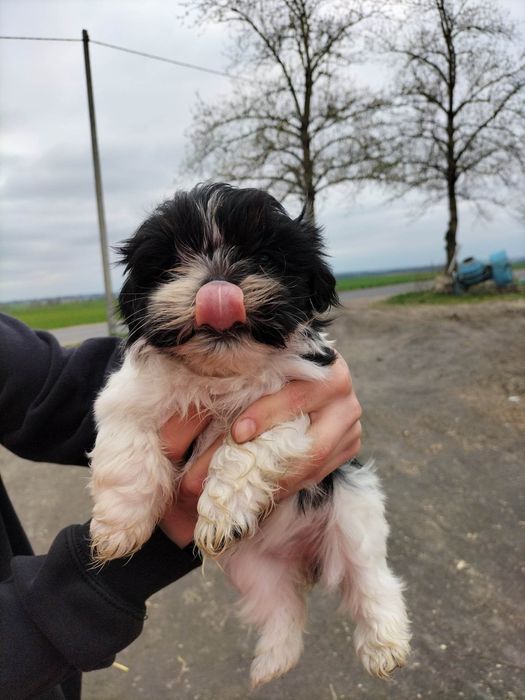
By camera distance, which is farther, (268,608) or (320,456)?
(268,608)

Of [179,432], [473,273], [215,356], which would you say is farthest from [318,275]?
[473,273]

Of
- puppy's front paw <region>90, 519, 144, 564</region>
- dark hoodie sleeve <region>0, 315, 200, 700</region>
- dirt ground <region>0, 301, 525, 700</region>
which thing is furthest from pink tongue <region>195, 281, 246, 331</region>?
dirt ground <region>0, 301, 525, 700</region>

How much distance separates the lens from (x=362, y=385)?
845 cm

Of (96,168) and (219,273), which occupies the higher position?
(96,168)

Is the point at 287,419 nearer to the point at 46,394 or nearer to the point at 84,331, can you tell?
the point at 46,394

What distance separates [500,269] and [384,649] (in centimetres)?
1642

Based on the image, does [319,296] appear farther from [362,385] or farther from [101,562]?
[362,385]

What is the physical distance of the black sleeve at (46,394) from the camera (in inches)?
83.0

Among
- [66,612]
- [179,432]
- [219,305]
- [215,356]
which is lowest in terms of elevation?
[66,612]

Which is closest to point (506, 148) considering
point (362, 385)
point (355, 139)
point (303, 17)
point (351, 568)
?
point (355, 139)

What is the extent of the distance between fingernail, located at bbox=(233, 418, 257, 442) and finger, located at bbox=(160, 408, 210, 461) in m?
0.22

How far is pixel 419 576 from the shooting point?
13.3 ft

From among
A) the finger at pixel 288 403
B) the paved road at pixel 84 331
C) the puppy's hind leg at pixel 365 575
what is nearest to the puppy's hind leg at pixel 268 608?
the puppy's hind leg at pixel 365 575

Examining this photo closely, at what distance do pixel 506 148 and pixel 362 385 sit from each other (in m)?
12.6
